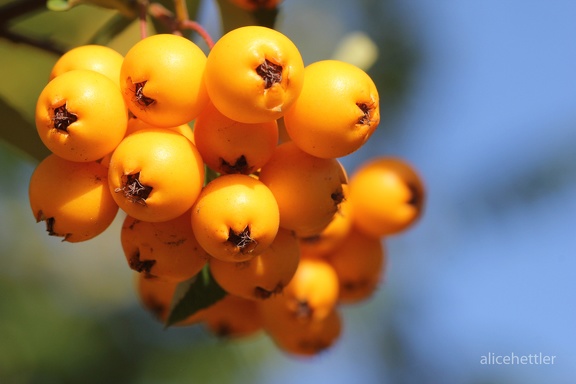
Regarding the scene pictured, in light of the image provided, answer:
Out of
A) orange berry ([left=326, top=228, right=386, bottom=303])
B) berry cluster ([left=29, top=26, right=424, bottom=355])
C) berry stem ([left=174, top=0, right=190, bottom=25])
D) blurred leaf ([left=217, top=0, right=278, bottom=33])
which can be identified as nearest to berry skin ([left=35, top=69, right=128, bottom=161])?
berry cluster ([left=29, top=26, right=424, bottom=355])

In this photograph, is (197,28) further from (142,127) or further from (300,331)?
(300,331)

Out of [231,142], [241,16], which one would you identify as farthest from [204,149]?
[241,16]

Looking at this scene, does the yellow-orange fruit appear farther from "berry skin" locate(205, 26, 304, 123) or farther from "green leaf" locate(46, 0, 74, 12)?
"green leaf" locate(46, 0, 74, 12)

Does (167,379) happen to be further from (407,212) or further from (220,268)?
(220,268)

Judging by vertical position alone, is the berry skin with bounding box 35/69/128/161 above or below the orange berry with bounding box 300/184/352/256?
above

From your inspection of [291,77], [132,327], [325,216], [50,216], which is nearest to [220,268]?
[325,216]

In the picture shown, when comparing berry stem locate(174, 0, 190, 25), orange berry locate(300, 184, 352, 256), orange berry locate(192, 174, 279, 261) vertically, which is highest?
berry stem locate(174, 0, 190, 25)

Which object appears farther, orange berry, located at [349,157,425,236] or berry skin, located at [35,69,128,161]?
orange berry, located at [349,157,425,236]
